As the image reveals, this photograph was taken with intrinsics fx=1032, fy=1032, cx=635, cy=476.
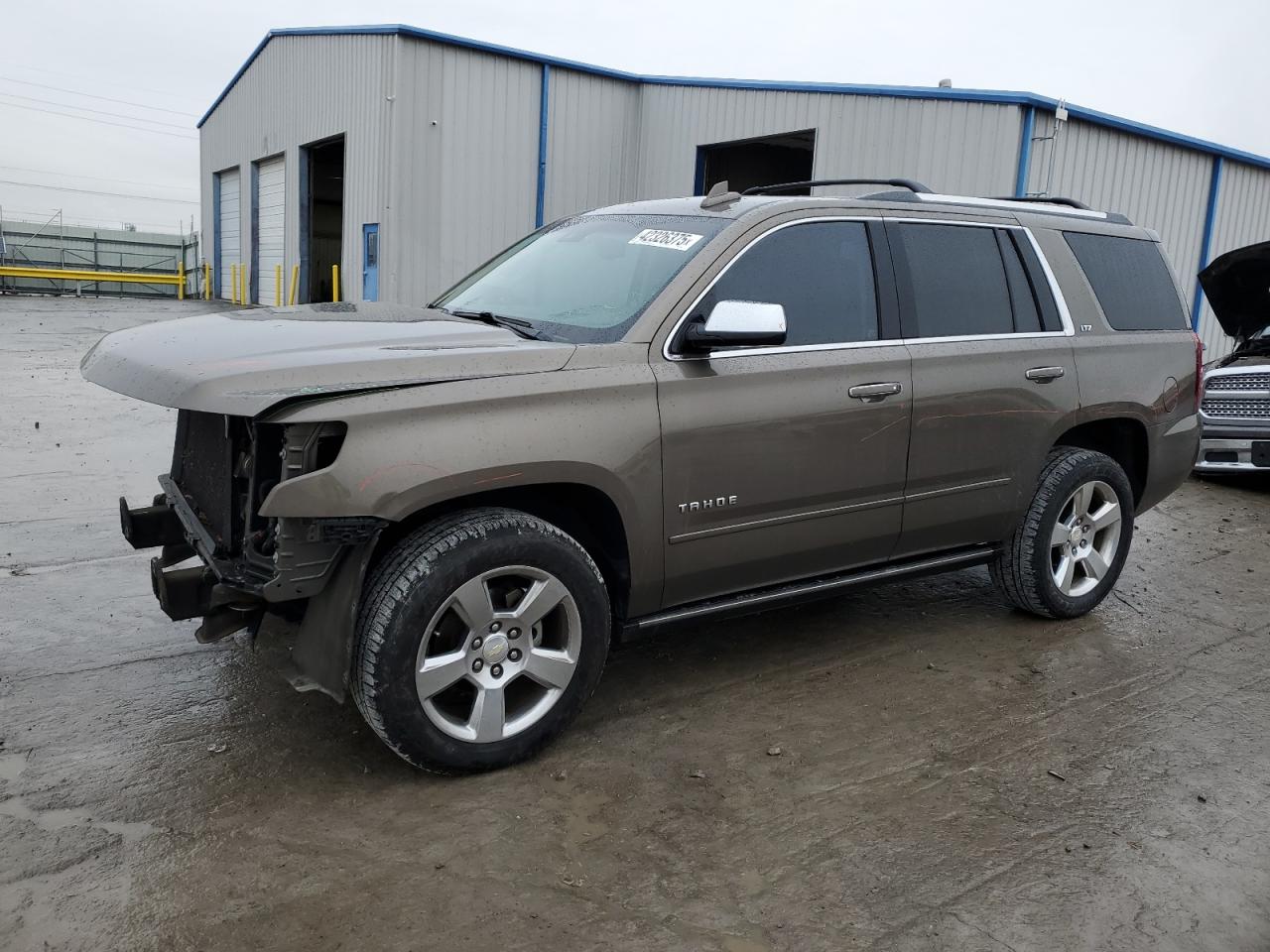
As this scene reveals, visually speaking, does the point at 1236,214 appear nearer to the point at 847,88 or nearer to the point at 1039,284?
the point at 847,88

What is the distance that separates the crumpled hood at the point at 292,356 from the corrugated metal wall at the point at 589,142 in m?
15.6

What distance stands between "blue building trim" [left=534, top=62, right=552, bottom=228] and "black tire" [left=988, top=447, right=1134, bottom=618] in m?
14.1

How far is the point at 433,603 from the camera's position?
302 cm

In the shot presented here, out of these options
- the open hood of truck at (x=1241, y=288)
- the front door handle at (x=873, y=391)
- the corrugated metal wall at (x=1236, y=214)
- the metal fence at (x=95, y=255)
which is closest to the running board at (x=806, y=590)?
the front door handle at (x=873, y=391)

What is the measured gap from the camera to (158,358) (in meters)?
3.12

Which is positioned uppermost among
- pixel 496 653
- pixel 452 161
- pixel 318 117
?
pixel 318 117

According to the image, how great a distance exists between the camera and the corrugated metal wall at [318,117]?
57.8 ft

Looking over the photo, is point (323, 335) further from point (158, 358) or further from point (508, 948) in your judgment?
point (508, 948)

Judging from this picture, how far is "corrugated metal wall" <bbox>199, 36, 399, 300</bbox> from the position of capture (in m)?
17.6

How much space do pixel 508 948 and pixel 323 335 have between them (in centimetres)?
191

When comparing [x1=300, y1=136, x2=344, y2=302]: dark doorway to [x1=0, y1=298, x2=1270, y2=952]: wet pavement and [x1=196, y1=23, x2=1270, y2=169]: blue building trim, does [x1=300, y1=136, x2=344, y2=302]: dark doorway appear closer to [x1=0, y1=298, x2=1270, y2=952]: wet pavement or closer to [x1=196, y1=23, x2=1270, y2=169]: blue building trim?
[x1=196, y1=23, x2=1270, y2=169]: blue building trim

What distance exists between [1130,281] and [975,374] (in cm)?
137

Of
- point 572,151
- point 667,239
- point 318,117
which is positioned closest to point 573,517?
point 667,239

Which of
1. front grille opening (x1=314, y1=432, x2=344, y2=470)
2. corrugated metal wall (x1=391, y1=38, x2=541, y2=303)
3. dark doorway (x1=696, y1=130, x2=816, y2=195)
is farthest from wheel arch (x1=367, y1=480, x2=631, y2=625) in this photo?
dark doorway (x1=696, y1=130, x2=816, y2=195)
